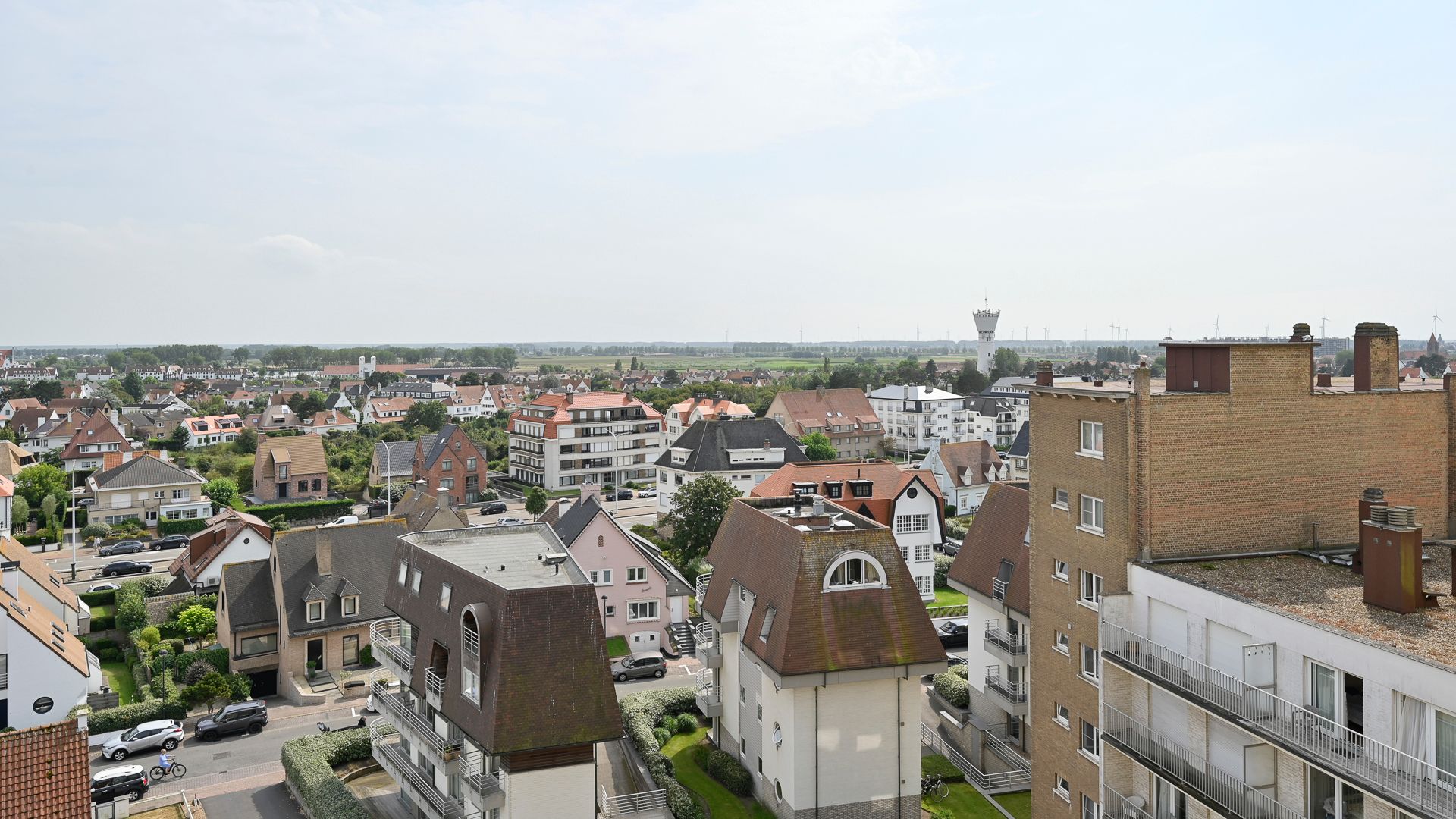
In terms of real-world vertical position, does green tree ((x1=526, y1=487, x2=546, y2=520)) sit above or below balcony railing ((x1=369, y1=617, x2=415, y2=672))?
below

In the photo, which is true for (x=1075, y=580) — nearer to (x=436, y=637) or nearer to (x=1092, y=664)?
(x=1092, y=664)

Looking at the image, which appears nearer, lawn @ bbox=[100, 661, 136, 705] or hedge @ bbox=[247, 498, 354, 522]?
lawn @ bbox=[100, 661, 136, 705]

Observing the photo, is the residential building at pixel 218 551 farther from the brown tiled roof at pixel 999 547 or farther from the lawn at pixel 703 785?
the brown tiled roof at pixel 999 547

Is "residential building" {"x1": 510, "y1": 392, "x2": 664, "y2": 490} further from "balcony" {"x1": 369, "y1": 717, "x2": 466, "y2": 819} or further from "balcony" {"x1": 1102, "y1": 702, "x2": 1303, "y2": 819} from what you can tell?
"balcony" {"x1": 1102, "y1": 702, "x2": 1303, "y2": 819}

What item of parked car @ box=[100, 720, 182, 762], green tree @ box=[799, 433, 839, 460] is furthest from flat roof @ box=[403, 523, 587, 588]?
green tree @ box=[799, 433, 839, 460]

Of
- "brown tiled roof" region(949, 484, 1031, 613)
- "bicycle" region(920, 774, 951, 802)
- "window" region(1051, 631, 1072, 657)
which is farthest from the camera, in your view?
"brown tiled roof" region(949, 484, 1031, 613)

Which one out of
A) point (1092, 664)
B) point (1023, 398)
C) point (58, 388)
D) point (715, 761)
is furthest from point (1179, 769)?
point (58, 388)

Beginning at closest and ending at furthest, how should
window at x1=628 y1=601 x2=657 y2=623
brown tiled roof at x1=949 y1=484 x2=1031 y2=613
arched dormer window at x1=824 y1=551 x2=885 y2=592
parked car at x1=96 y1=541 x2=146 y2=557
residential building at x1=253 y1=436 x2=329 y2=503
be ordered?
arched dormer window at x1=824 y1=551 x2=885 y2=592
brown tiled roof at x1=949 y1=484 x2=1031 y2=613
window at x1=628 y1=601 x2=657 y2=623
parked car at x1=96 y1=541 x2=146 y2=557
residential building at x1=253 y1=436 x2=329 y2=503

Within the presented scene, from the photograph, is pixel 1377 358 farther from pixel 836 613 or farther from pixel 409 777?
pixel 409 777
